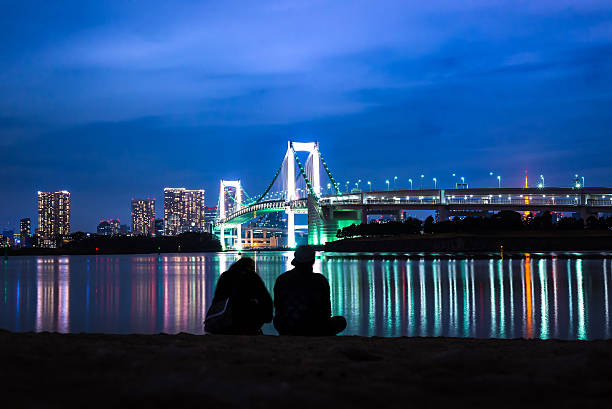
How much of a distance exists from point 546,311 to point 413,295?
14.3ft

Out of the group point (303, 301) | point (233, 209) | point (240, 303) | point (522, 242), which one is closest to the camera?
point (303, 301)

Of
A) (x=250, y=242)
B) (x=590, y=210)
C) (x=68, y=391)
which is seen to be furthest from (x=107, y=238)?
(x=68, y=391)

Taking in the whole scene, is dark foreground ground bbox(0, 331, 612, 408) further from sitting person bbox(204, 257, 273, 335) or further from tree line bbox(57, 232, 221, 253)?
tree line bbox(57, 232, 221, 253)

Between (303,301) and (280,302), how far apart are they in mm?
216

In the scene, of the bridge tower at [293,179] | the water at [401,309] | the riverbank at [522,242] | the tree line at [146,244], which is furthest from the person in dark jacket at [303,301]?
the tree line at [146,244]

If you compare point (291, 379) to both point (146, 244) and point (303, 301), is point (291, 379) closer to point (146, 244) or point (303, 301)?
point (303, 301)

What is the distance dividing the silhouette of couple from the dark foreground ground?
1.38 m

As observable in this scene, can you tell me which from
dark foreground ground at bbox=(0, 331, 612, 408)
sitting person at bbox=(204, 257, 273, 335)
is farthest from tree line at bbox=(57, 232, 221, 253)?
dark foreground ground at bbox=(0, 331, 612, 408)

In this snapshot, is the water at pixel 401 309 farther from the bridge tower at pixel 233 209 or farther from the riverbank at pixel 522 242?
the bridge tower at pixel 233 209

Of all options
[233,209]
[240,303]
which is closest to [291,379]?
[240,303]

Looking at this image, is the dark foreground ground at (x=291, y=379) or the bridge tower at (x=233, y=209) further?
the bridge tower at (x=233, y=209)

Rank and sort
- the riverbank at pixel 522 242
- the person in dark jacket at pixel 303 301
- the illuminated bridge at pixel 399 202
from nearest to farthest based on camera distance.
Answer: the person in dark jacket at pixel 303 301 < the riverbank at pixel 522 242 < the illuminated bridge at pixel 399 202

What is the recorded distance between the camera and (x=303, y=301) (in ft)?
19.3

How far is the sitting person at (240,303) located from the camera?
5816 millimetres
